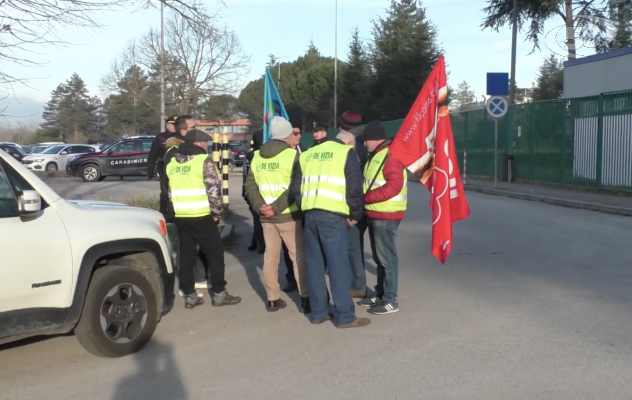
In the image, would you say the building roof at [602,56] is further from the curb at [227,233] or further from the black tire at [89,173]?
the black tire at [89,173]

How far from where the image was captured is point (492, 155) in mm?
27734

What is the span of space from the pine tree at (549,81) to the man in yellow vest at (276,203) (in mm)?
44507

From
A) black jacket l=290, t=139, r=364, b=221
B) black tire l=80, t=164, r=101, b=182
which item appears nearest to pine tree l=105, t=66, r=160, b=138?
black tire l=80, t=164, r=101, b=182

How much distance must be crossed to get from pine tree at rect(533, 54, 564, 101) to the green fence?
80.2ft

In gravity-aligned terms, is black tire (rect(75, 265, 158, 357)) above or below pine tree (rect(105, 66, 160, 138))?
below

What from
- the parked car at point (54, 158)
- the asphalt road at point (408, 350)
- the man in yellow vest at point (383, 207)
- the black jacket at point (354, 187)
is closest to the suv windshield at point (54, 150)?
the parked car at point (54, 158)

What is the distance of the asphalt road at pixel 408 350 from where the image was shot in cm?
543

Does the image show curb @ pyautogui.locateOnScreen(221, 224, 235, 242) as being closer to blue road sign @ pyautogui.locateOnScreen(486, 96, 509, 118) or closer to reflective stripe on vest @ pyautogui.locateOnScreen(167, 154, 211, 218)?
reflective stripe on vest @ pyautogui.locateOnScreen(167, 154, 211, 218)

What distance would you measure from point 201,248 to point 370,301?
187 cm

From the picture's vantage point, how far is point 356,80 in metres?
58.4

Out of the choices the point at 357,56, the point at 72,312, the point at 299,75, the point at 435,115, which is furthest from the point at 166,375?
the point at 299,75

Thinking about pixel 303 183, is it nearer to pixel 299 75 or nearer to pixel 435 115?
pixel 435 115

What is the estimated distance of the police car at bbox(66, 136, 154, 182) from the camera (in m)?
30.3

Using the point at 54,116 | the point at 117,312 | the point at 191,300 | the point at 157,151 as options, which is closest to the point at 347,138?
the point at 191,300
